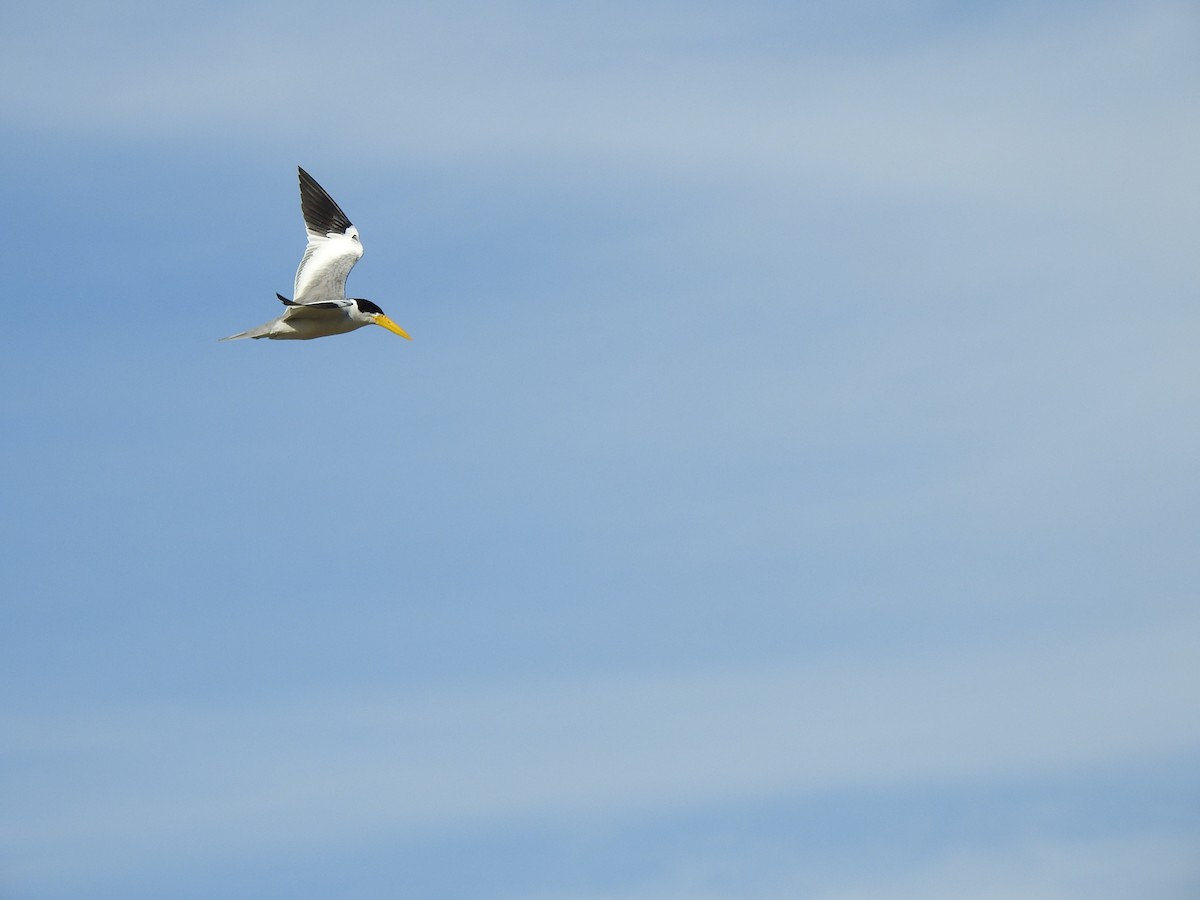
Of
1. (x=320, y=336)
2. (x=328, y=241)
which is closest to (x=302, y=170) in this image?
(x=328, y=241)

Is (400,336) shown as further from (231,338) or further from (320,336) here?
(231,338)

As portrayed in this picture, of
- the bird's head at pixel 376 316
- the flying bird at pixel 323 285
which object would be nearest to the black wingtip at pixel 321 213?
the flying bird at pixel 323 285

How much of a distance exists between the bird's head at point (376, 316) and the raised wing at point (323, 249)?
1286 mm

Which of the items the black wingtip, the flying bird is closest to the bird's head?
the flying bird

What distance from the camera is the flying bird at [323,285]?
4644 cm

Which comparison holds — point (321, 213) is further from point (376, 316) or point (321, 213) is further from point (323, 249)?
point (376, 316)

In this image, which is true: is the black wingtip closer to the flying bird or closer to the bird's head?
the flying bird

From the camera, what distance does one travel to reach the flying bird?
46.4m

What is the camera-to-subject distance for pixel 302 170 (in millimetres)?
56281

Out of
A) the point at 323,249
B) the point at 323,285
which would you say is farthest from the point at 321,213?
the point at 323,285

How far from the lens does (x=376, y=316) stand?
49.2 m

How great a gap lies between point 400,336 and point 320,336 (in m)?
2.69

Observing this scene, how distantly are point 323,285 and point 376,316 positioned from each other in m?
3.64

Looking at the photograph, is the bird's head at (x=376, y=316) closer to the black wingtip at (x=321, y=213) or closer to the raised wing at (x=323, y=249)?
the raised wing at (x=323, y=249)
